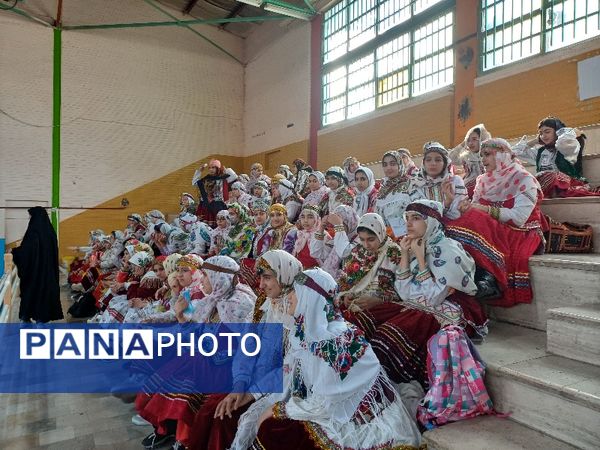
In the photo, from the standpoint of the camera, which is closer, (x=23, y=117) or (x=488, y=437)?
(x=488, y=437)

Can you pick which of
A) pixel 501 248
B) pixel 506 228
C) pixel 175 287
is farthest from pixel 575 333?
pixel 175 287

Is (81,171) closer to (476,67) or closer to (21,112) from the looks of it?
(21,112)

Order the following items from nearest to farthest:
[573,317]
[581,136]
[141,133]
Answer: [573,317] → [581,136] → [141,133]

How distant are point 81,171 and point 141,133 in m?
1.69

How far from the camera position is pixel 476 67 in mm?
5973

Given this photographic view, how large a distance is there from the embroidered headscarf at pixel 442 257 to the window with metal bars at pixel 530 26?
3.81 m

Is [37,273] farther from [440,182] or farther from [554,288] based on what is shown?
[554,288]

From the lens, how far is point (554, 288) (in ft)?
7.25

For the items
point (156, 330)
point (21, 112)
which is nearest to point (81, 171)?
point (21, 112)

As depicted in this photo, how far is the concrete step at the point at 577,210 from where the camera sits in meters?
2.74

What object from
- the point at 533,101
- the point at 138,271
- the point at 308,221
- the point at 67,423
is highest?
the point at 533,101

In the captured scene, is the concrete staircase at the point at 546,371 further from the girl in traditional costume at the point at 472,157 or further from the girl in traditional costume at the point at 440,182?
the girl in traditional costume at the point at 472,157

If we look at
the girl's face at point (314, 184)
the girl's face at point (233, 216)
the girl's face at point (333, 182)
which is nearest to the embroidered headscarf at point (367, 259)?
the girl's face at point (333, 182)

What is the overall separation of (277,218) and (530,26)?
3.74 meters
